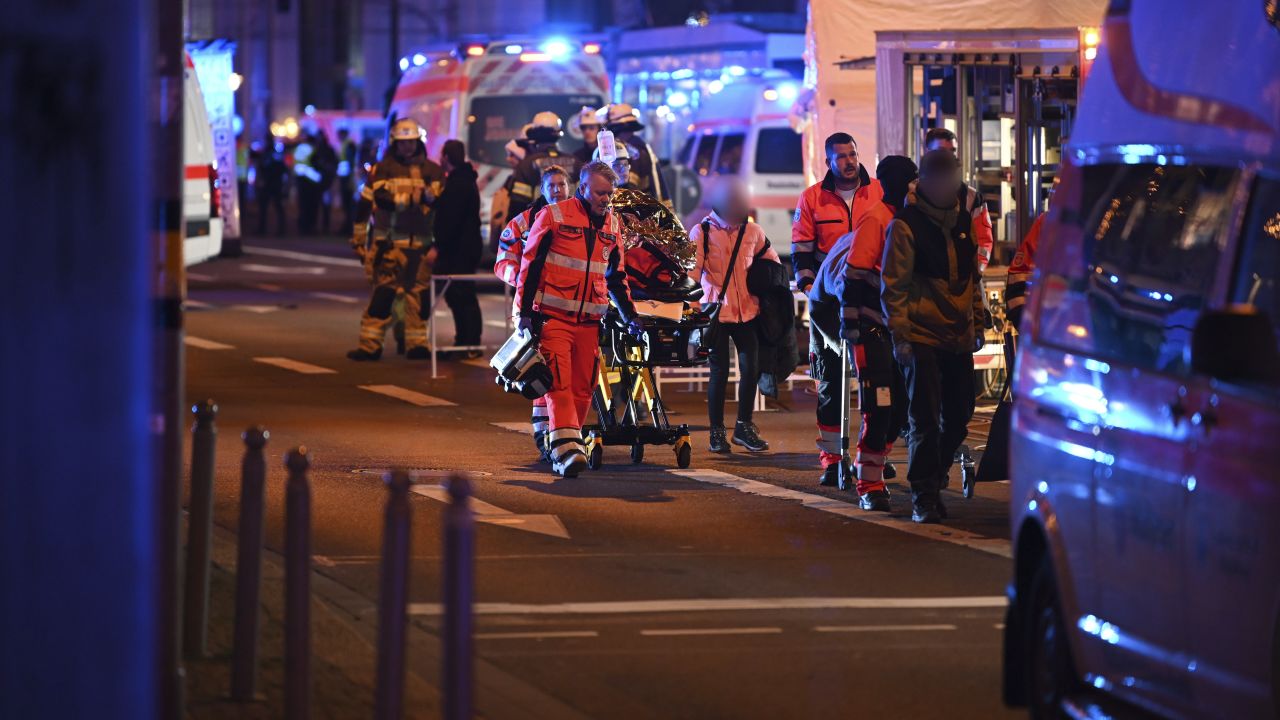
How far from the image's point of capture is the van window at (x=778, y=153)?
29.3 m

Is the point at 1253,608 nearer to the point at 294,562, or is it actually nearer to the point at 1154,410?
the point at 1154,410

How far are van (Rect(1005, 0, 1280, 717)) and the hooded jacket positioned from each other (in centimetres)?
415

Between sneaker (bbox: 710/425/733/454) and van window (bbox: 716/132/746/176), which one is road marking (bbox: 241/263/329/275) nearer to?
van window (bbox: 716/132/746/176)

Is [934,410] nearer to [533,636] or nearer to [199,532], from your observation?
[533,636]

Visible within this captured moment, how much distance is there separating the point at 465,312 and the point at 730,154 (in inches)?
372

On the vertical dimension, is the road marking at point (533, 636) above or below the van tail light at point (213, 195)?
below

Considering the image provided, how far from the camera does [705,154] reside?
30641mm

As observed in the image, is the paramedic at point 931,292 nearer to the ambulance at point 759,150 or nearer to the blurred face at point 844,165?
the blurred face at point 844,165

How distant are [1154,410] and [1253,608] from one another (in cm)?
70

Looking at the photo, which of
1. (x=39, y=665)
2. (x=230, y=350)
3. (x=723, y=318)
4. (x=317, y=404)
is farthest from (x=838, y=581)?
(x=230, y=350)

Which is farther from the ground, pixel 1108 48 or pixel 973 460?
pixel 1108 48

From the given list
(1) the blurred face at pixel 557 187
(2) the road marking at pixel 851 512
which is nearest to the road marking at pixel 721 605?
(2) the road marking at pixel 851 512

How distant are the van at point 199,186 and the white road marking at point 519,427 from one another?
224 inches

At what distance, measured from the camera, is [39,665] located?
3939 millimetres
